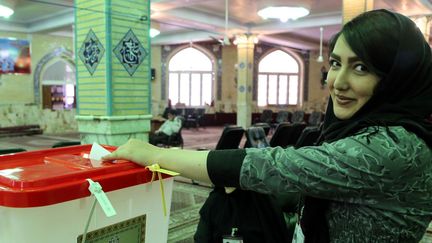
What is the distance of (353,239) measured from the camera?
0.74 metres

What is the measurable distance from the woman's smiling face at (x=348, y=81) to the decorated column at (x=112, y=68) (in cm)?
327

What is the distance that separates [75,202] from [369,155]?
62cm

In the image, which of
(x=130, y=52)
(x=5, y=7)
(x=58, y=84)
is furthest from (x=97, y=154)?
(x=58, y=84)

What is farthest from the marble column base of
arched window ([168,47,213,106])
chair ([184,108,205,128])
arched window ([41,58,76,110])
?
arched window ([168,47,213,106])

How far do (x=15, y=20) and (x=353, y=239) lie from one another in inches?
433

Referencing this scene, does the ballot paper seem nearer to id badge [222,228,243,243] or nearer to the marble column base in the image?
id badge [222,228,243,243]

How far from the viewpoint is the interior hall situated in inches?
151

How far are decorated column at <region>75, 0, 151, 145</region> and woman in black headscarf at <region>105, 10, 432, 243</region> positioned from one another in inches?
127

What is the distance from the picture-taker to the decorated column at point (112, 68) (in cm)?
377

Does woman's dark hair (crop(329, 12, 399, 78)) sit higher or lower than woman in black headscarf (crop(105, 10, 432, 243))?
higher

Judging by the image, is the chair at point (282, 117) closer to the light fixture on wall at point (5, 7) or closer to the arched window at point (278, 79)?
the arched window at point (278, 79)

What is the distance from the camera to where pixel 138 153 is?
0.91 metres

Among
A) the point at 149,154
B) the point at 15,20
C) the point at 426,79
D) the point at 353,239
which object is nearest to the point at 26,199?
the point at 149,154

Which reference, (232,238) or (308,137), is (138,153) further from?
(308,137)
